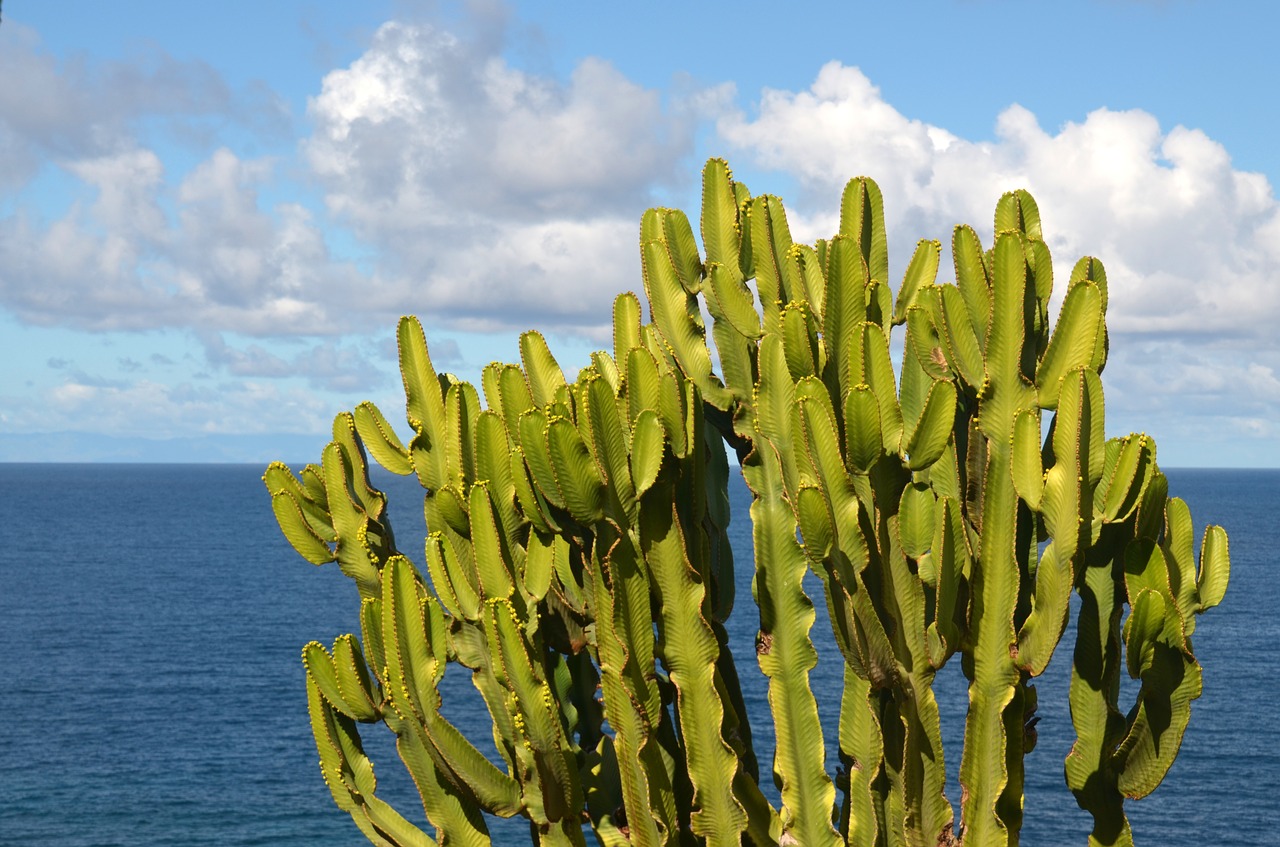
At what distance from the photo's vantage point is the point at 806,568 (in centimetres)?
639

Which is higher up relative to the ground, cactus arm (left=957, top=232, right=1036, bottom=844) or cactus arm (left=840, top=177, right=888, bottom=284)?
cactus arm (left=840, top=177, right=888, bottom=284)

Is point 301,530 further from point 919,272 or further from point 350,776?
point 919,272

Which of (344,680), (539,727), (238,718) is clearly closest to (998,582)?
(539,727)

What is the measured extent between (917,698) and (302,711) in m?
35.0

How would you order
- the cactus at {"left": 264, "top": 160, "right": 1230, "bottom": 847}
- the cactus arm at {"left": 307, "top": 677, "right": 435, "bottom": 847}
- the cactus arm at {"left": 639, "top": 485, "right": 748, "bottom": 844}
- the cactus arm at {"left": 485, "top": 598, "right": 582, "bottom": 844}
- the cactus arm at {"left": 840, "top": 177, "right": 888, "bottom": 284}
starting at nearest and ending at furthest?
the cactus at {"left": 264, "top": 160, "right": 1230, "bottom": 847} < the cactus arm at {"left": 485, "top": 598, "right": 582, "bottom": 844} < the cactus arm at {"left": 639, "top": 485, "right": 748, "bottom": 844} < the cactus arm at {"left": 307, "top": 677, "right": 435, "bottom": 847} < the cactus arm at {"left": 840, "top": 177, "right": 888, "bottom": 284}

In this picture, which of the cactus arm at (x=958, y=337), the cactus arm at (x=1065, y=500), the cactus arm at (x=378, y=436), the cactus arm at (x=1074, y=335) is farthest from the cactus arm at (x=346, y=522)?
the cactus arm at (x=1074, y=335)

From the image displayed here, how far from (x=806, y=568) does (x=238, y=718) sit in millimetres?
34628

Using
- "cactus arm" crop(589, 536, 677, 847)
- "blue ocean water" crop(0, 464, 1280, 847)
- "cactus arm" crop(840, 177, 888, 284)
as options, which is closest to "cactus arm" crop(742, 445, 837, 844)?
"cactus arm" crop(589, 536, 677, 847)

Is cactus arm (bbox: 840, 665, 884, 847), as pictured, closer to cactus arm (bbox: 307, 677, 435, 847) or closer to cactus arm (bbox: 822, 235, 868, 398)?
cactus arm (bbox: 822, 235, 868, 398)

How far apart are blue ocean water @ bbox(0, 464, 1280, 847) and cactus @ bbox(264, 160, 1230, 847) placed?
878 centimetres

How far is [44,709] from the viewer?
39.0 m

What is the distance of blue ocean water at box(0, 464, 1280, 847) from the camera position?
94.9ft

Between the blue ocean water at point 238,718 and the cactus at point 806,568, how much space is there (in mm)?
8777

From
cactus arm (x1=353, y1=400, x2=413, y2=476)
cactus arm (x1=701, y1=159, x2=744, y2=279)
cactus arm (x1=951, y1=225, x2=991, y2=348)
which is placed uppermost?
cactus arm (x1=701, y1=159, x2=744, y2=279)
